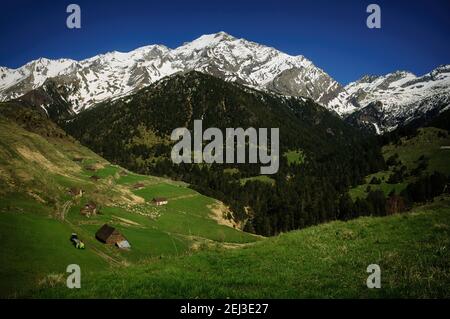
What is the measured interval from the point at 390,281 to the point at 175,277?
8.79 meters

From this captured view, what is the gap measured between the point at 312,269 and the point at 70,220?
8707 centimetres

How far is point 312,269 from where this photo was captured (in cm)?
1798

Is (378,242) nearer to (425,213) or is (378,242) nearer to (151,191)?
(425,213)

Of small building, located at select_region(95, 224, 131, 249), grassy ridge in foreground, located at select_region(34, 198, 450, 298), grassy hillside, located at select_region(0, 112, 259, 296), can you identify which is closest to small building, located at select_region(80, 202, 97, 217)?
grassy hillside, located at select_region(0, 112, 259, 296)

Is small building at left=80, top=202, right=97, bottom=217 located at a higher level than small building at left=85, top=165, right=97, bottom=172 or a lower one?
lower

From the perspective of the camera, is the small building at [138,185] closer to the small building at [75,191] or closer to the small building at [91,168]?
the small building at [91,168]

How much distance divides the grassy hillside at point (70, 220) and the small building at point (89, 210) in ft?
5.02

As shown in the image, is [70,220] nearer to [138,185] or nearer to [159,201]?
[159,201]

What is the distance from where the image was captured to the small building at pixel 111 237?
286ft

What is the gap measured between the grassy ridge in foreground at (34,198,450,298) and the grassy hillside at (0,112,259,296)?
4822 mm

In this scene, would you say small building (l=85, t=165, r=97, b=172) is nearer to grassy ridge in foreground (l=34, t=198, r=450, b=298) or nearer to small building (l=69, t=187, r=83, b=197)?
small building (l=69, t=187, r=83, b=197)

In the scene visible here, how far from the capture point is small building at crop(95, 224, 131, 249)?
87125 millimetres

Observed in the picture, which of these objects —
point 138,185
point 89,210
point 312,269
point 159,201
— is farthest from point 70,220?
point 138,185

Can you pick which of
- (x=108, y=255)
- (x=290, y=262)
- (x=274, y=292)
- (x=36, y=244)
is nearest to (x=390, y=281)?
(x=274, y=292)
